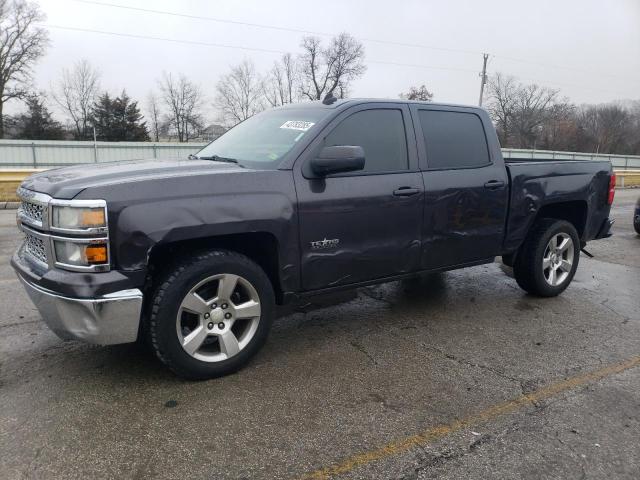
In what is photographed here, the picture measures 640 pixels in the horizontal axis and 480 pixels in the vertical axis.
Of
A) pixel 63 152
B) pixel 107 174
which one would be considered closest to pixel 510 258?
pixel 107 174

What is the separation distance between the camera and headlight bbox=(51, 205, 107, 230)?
2768 mm

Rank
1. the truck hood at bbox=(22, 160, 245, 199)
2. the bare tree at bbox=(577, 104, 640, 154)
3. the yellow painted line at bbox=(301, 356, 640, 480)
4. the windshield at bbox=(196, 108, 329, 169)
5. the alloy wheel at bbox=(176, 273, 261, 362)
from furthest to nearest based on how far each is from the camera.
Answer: the bare tree at bbox=(577, 104, 640, 154), the windshield at bbox=(196, 108, 329, 169), the alloy wheel at bbox=(176, 273, 261, 362), the truck hood at bbox=(22, 160, 245, 199), the yellow painted line at bbox=(301, 356, 640, 480)

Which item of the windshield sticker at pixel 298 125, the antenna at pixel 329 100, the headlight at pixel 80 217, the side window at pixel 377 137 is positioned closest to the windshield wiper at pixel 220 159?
the windshield sticker at pixel 298 125

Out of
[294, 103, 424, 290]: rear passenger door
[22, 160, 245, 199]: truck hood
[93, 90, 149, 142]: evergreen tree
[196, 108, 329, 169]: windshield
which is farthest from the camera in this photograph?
[93, 90, 149, 142]: evergreen tree

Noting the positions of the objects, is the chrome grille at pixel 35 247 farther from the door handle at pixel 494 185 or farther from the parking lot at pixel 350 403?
the door handle at pixel 494 185

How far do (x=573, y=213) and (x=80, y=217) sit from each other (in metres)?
4.84

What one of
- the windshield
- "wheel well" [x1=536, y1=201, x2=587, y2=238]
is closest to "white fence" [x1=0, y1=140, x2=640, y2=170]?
the windshield

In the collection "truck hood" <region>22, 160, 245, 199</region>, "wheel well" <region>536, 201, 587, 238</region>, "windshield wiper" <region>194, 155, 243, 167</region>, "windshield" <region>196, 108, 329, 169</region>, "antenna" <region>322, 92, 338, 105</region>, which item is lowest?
"wheel well" <region>536, 201, 587, 238</region>

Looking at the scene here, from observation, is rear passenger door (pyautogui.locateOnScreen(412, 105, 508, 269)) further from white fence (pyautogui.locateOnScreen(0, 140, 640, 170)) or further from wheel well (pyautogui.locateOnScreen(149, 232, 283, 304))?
white fence (pyautogui.locateOnScreen(0, 140, 640, 170))

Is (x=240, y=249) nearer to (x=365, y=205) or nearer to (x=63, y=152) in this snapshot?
(x=365, y=205)

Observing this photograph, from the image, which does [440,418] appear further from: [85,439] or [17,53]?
[17,53]

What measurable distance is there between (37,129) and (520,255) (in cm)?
5214

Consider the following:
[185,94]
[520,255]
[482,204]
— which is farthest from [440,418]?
[185,94]

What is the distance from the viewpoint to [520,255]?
16.9ft
